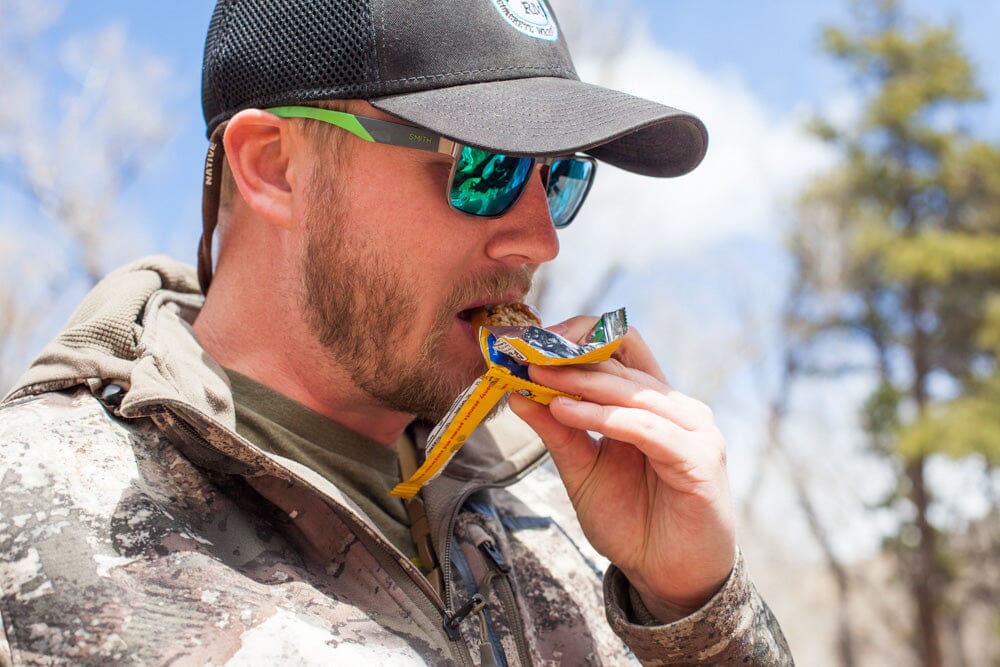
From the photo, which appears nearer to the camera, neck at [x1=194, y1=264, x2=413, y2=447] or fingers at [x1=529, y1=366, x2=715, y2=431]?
fingers at [x1=529, y1=366, x2=715, y2=431]

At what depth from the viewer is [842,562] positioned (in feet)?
72.2

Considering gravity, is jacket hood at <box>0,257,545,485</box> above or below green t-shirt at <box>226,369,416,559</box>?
above

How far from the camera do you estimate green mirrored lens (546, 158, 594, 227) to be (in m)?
2.39

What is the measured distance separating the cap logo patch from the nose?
329mm

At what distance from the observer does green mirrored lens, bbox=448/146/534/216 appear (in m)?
2.03

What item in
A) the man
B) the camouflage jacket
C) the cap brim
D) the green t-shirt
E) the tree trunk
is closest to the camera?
the camouflage jacket

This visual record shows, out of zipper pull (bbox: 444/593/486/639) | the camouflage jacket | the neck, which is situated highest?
the neck

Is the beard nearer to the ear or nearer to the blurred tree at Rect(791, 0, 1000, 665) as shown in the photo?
the ear

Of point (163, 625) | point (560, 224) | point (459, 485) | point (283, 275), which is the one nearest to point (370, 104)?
point (283, 275)

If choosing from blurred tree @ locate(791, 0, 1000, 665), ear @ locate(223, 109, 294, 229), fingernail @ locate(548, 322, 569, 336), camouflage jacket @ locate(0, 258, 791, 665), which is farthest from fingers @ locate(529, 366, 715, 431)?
blurred tree @ locate(791, 0, 1000, 665)

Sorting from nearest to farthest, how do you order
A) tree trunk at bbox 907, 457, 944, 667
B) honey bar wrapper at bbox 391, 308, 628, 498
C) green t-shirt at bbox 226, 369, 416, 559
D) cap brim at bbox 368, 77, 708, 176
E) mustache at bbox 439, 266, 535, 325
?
1. cap brim at bbox 368, 77, 708, 176
2. honey bar wrapper at bbox 391, 308, 628, 498
3. green t-shirt at bbox 226, 369, 416, 559
4. mustache at bbox 439, 266, 535, 325
5. tree trunk at bbox 907, 457, 944, 667

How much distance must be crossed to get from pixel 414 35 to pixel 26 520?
1.25 meters

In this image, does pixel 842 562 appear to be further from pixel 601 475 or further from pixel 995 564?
pixel 601 475

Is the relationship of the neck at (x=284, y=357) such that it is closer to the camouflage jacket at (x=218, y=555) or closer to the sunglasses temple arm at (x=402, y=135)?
the camouflage jacket at (x=218, y=555)
